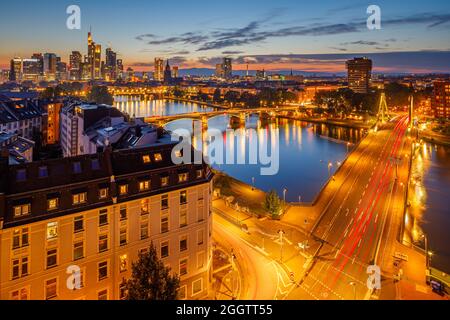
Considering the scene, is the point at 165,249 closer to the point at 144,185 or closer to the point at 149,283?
the point at 144,185

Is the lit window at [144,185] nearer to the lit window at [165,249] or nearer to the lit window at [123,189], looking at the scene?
the lit window at [123,189]

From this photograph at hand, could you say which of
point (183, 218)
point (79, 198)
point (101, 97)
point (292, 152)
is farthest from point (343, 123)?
point (79, 198)

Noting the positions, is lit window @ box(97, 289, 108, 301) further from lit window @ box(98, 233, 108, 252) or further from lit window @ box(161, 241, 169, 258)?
lit window @ box(161, 241, 169, 258)

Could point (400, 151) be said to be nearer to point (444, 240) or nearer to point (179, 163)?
point (444, 240)

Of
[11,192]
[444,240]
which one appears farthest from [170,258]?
[444,240]

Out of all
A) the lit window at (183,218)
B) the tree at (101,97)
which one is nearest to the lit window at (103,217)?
the lit window at (183,218)
